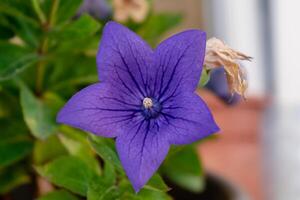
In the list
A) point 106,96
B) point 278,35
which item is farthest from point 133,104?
point 278,35

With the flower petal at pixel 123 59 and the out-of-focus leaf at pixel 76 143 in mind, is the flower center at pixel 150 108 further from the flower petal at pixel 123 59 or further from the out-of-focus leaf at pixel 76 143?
the out-of-focus leaf at pixel 76 143

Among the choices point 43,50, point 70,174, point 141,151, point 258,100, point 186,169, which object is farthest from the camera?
point 258,100

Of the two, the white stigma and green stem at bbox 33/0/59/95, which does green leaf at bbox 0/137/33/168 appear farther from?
the white stigma

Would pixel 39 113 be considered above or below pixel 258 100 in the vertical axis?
above

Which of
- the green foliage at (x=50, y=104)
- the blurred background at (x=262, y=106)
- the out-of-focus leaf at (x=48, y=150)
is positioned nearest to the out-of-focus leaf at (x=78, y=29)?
the green foliage at (x=50, y=104)

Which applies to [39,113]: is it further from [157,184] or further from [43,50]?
[157,184]

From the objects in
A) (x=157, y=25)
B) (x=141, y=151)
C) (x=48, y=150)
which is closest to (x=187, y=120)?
(x=141, y=151)
